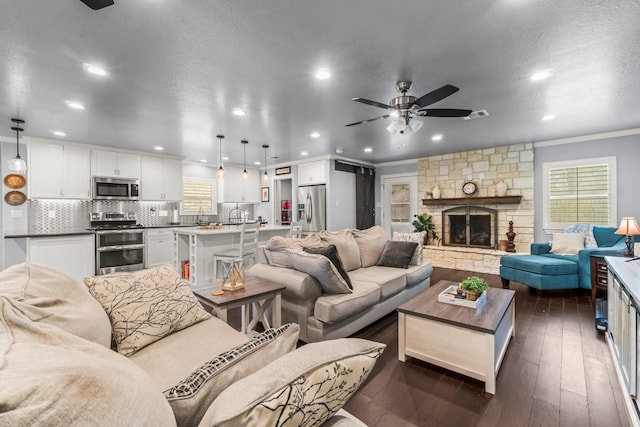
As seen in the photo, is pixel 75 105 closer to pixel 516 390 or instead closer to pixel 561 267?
pixel 516 390

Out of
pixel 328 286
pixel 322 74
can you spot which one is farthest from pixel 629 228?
pixel 322 74

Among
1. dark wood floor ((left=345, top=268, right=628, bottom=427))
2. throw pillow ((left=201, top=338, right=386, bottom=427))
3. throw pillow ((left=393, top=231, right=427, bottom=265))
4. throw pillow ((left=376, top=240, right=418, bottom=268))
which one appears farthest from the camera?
throw pillow ((left=393, top=231, right=427, bottom=265))

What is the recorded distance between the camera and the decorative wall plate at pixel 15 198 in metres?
4.68

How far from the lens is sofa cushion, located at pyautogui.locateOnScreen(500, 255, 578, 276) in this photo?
398 centimetres

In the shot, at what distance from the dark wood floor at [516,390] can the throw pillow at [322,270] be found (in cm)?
64

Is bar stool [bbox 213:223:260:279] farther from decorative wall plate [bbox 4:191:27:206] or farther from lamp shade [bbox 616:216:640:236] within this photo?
lamp shade [bbox 616:216:640:236]

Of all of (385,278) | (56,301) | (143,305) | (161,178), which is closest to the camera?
(56,301)

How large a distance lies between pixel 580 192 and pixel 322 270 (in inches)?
210

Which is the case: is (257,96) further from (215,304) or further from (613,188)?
(613,188)

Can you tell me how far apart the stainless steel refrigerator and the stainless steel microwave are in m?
3.47

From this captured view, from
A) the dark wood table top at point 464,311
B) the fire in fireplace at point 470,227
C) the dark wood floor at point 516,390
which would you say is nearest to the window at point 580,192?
the fire in fireplace at point 470,227

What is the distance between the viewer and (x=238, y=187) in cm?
776

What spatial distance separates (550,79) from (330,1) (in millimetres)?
2393

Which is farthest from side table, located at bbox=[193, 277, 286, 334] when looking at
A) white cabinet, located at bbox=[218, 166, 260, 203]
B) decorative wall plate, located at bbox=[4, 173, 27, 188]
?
white cabinet, located at bbox=[218, 166, 260, 203]
